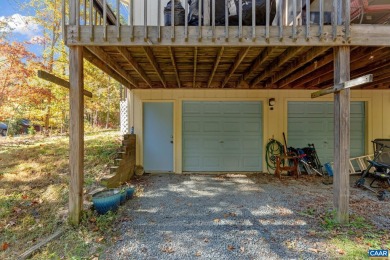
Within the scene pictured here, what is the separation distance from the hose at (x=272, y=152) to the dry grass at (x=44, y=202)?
4237 mm

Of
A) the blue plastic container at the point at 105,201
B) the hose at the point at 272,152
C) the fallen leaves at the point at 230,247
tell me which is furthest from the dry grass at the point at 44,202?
the hose at the point at 272,152

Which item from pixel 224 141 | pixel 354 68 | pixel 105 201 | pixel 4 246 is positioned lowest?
pixel 4 246

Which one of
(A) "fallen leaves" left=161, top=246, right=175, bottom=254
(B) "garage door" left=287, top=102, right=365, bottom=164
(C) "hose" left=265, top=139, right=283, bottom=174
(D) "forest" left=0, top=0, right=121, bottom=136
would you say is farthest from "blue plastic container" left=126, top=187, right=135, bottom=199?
(D) "forest" left=0, top=0, right=121, bottom=136

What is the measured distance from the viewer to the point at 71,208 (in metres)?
2.81

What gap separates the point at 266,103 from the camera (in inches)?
235

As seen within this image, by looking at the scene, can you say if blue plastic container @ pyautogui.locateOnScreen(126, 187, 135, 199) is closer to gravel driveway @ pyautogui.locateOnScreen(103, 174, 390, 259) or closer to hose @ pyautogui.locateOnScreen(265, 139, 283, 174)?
gravel driveway @ pyautogui.locateOnScreen(103, 174, 390, 259)

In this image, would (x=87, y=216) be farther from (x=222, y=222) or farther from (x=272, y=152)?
(x=272, y=152)

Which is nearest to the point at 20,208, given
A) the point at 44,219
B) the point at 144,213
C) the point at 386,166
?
the point at 44,219

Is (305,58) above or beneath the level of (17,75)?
beneath

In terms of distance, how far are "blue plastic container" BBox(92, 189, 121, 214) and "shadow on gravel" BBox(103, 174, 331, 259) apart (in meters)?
0.26

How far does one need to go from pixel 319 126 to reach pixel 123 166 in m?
5.54

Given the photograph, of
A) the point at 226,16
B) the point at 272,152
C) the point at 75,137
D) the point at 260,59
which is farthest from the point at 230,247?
the point at 272,152

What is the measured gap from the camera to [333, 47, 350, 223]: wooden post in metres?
2.85

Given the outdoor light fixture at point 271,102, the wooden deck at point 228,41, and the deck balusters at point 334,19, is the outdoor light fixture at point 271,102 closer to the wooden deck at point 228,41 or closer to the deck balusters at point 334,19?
the wooden deck at point 228,41
